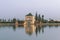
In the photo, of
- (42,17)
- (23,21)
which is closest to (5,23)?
(23,21)

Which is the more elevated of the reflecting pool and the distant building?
A: the distant building

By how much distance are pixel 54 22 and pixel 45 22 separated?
9.86 feet

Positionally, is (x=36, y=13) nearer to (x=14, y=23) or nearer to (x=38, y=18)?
(x=38, y=18)

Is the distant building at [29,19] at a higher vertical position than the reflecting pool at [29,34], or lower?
higher

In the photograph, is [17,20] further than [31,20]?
No

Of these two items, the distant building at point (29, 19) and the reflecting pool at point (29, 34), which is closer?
the reflecting pool at point (29, 34)

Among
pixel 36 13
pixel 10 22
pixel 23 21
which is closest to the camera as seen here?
pixel 36 13

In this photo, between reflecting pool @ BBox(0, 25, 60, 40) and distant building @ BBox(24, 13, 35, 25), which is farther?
distant building @ BBox(24, 13, 35, 25)

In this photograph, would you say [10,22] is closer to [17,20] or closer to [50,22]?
[17,20]

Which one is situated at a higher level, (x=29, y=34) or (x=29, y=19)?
(x=29, y=19)

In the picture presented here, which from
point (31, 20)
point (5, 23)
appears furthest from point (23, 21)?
point (5, 23)

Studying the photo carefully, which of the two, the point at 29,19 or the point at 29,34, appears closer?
the point at 29,34

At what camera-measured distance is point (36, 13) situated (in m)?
44.8

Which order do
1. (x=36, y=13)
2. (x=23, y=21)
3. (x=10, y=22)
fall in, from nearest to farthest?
(x=36, y=13) < (x=10, y=22) < (x=23, y=21)
